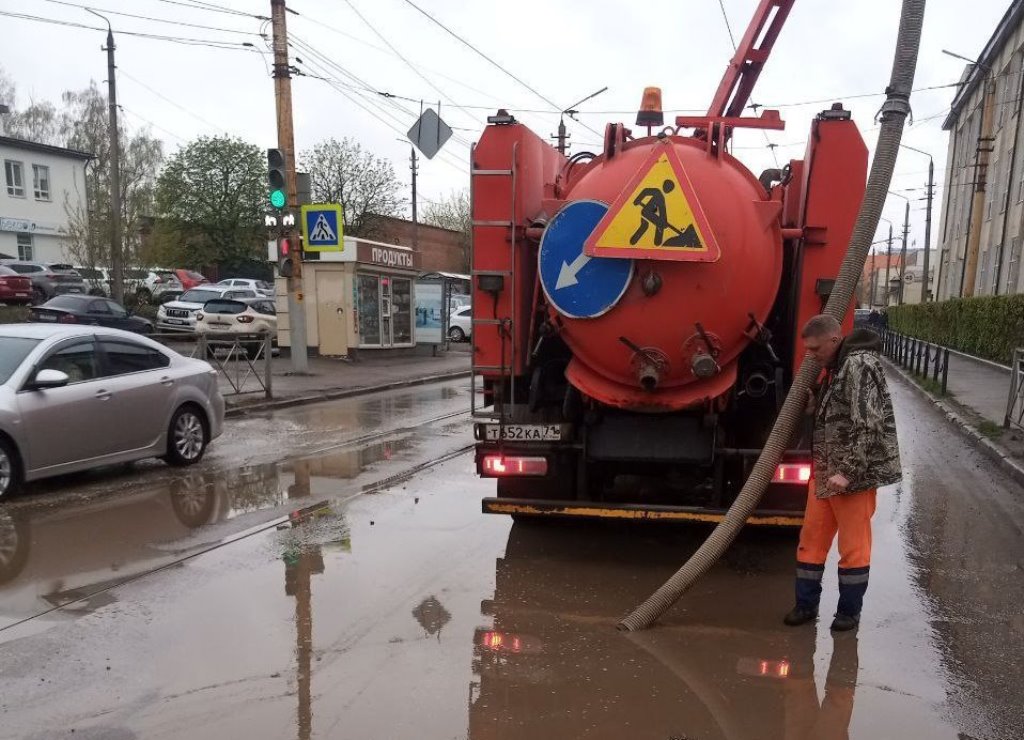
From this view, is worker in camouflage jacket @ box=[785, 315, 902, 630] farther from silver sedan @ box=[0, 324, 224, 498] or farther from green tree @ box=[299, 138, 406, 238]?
green tree @ box=[299, 138, 406, 238]

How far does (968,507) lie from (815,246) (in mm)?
4002

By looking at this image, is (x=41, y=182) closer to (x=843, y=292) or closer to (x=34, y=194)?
(x=34, y=194)

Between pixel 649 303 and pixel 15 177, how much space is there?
46473 millimetres

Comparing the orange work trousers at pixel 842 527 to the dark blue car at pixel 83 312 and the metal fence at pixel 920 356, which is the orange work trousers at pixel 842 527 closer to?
the metal fence at pixel 920 356

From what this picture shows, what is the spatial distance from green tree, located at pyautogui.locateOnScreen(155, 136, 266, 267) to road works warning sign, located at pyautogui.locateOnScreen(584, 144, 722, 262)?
39.8 meters

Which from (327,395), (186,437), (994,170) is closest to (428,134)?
(327,395)

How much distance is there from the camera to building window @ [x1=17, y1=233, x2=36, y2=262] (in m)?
41.0

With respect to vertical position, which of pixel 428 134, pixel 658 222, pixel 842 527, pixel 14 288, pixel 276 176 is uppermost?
pixel 428 134

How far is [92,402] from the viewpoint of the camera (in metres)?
7.25

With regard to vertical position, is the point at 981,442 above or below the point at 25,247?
below

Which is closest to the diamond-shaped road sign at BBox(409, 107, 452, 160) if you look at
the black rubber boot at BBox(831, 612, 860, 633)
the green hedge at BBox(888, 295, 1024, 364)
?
the black rubber boot at BBox(831, 612, 860, 633)

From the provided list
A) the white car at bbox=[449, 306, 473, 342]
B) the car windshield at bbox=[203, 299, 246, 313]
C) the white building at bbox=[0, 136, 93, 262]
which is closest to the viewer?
the car windshield at bbox=[203, 299, 246, 313]

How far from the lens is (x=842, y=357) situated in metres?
4.20

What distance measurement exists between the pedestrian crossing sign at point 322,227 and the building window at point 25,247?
3397cm
